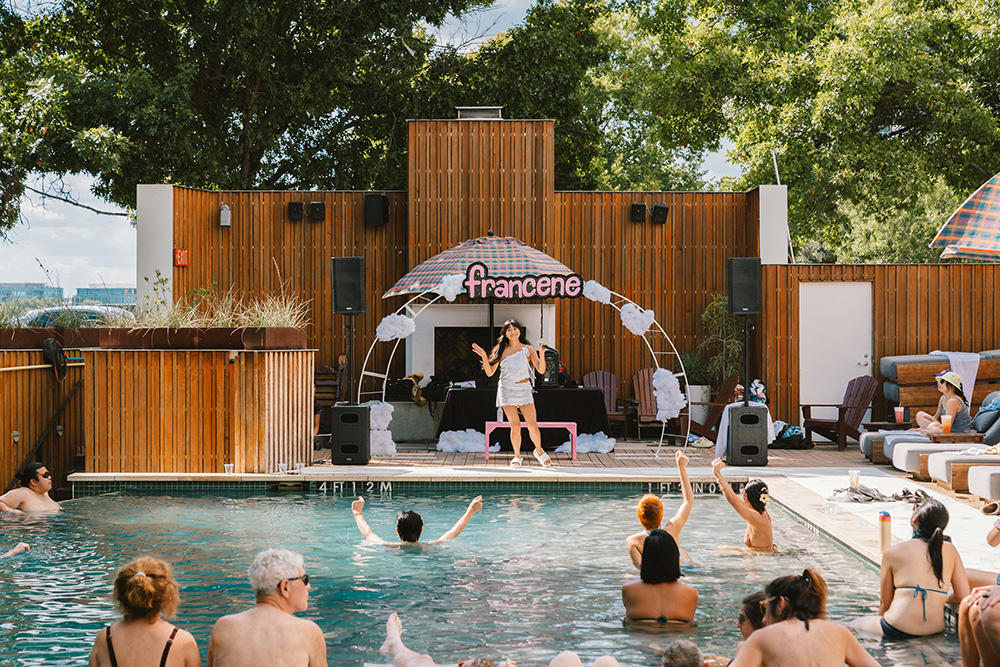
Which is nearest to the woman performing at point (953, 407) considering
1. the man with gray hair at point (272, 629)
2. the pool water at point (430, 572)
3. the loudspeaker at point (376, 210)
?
the pool water at point (430, 572)

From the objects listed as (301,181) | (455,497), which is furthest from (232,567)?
(301,181)

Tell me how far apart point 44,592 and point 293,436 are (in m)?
4.26

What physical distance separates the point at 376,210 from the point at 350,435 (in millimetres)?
4887

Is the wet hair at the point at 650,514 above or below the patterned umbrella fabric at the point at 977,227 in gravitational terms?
below

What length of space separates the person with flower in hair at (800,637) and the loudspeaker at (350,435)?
7023 millimetres

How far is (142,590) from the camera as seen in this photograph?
10.7ft

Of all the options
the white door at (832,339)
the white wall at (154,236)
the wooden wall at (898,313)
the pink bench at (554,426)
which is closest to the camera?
the pink bench at (554,426)

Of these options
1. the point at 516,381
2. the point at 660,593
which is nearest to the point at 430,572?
the point at 660,593

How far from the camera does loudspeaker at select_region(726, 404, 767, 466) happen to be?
10.1 m

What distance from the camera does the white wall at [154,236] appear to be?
13469 mm

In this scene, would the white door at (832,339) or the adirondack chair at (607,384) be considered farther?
the adirondack chair at (607,384)

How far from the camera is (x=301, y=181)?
20.8 meters

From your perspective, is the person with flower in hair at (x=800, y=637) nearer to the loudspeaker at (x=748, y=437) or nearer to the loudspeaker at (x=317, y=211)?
the loudspeaker at (x=748, y=437)

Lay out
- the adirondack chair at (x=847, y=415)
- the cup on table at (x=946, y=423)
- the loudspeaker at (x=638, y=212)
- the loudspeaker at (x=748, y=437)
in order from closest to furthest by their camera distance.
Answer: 1. the cup on table at (x=946, y=423)
2. the loudspeaker at (x=748, y=437)
3. the adirondack chair at (x=847, y=415)
4. the loudspeaker at (x=638, y=212)
